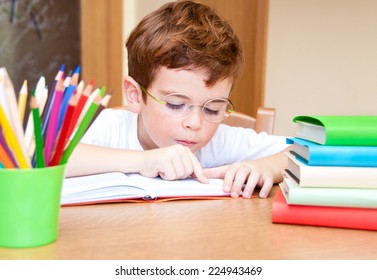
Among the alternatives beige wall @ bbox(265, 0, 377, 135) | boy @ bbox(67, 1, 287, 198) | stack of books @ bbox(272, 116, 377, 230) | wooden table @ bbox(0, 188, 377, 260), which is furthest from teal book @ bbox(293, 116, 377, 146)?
beige wall @ bbox(265, 0, 377, 135)

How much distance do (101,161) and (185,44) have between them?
0.94 ft

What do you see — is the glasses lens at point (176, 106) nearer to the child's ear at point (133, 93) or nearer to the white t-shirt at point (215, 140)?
the child's ear at point (133, 93)

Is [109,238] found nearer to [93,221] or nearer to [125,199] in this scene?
[93,221]

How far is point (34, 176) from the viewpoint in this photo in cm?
55

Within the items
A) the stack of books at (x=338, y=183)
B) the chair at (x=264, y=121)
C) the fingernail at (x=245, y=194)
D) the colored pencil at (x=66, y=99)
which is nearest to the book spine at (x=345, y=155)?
the stack of books at (x=338, y=183)

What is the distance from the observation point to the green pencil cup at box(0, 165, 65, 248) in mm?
549

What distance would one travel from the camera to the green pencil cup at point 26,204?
0.55 m

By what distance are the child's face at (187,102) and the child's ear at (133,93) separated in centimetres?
5

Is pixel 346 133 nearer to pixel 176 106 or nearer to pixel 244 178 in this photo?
pixel 244 178

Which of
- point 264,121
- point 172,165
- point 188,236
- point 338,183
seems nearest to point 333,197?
point 338,183

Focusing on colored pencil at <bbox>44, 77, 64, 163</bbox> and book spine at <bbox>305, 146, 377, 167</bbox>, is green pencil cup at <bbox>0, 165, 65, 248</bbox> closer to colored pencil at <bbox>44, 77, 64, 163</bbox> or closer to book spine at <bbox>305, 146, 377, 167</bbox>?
colored pencil at <bbox>44, 77, 64, 163</bbox>

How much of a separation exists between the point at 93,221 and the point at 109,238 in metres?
0.08

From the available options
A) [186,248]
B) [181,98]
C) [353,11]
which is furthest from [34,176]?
[353,11]

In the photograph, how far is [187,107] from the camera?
1.03 metres
